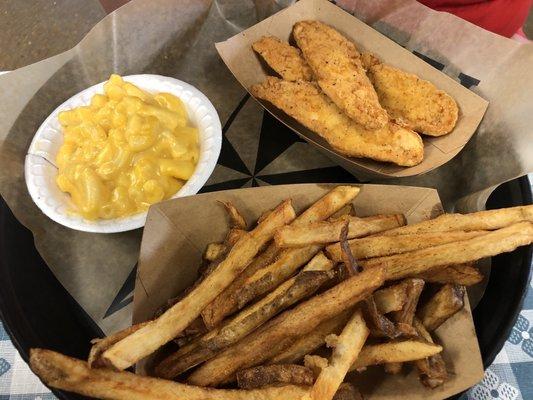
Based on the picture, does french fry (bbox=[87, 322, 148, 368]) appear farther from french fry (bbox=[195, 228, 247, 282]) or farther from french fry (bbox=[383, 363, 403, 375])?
french fry (bbox=[383, 363, 403, 375])

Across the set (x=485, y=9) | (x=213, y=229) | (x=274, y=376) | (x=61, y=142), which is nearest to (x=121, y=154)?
(x=61, y=142)

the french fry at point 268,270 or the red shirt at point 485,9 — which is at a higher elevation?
the red shirt at point 485,9

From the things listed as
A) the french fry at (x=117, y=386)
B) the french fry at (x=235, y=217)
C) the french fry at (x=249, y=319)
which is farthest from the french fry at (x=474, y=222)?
the french fry at (x=117, y=386)

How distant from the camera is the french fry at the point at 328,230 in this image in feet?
3.26

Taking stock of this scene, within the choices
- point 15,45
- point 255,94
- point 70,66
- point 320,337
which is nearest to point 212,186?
A: point 255,94

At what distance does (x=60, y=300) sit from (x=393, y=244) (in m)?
0.92

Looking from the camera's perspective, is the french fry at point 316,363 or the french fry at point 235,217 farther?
the french fry at point 235,217

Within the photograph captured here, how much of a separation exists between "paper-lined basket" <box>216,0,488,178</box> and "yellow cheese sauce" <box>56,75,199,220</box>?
1.10 feet

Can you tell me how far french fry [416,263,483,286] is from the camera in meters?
1.01

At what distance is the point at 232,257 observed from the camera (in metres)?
1.00

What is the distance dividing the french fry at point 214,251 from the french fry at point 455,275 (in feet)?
1.48

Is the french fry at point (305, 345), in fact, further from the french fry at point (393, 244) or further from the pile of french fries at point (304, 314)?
the french fry at point (393, 244)

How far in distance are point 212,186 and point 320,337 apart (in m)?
0.75

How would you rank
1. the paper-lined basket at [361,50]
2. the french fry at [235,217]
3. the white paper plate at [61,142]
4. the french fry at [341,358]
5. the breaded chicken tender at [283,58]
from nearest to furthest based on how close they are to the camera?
1. the french fry at [341,358]
2. the french fry at [235,217]
3. the white paper plate at [61,142]
4. the paper-lined basket at [361,50]
5. the breaded chicken tender at [283,58]
